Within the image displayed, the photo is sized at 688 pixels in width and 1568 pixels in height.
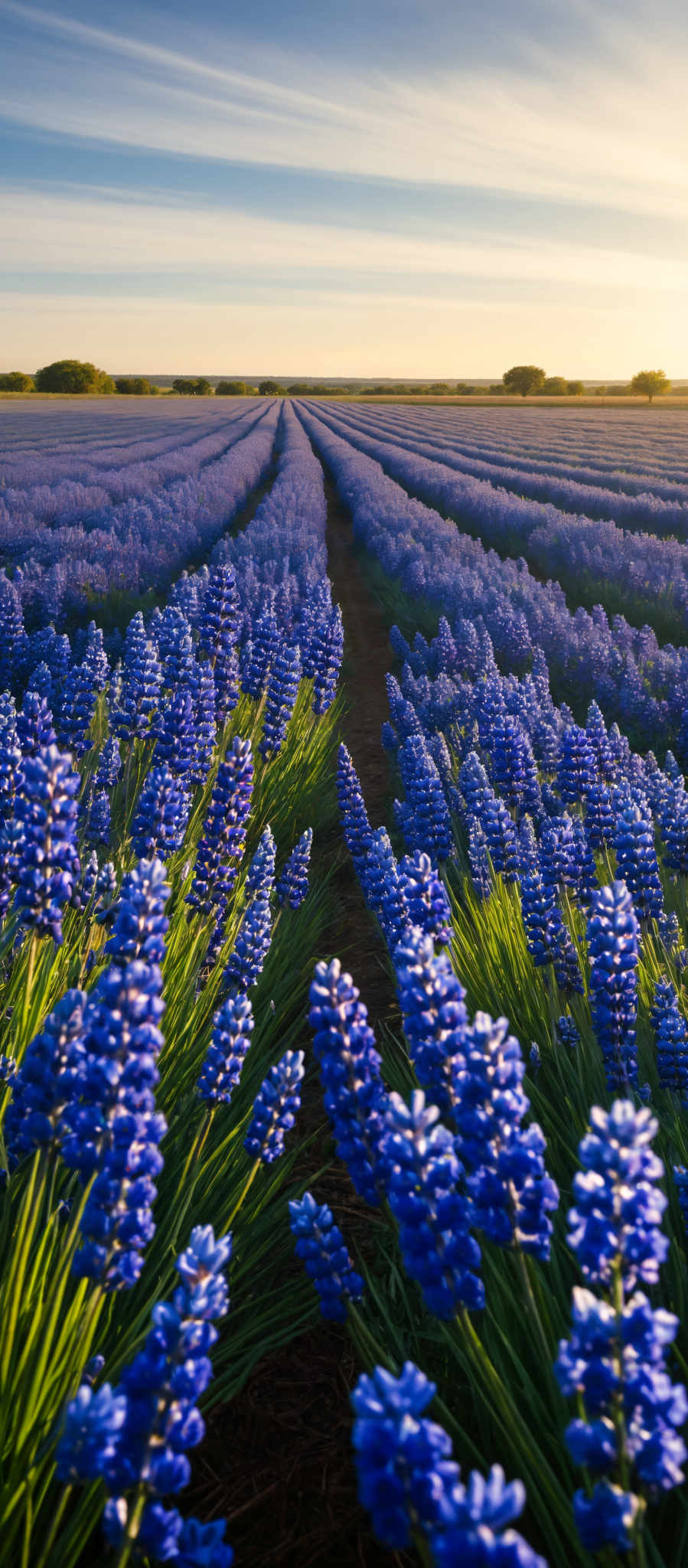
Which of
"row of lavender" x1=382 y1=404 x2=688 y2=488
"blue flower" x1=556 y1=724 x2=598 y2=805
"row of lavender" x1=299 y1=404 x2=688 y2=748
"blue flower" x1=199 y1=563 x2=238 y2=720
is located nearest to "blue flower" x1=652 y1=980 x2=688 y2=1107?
"blue flower" x1=556 y1=724 x2=598 y2=805

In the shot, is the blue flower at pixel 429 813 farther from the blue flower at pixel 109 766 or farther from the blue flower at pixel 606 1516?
the blue flower at pixel 606 1516

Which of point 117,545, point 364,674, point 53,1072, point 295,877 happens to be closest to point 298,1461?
point 53,1072

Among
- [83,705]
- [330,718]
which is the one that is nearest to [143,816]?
[83,705]

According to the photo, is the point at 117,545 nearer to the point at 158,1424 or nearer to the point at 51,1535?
the point at 51,1535

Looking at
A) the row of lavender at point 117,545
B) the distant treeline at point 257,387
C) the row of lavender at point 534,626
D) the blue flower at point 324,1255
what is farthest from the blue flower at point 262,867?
the distant treeline at point 257,387

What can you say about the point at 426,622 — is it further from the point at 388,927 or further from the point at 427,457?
the point at 427,457

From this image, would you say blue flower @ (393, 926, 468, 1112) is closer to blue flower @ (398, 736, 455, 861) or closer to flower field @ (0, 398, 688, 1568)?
flower field @ (0, 398, 688, 1568)
